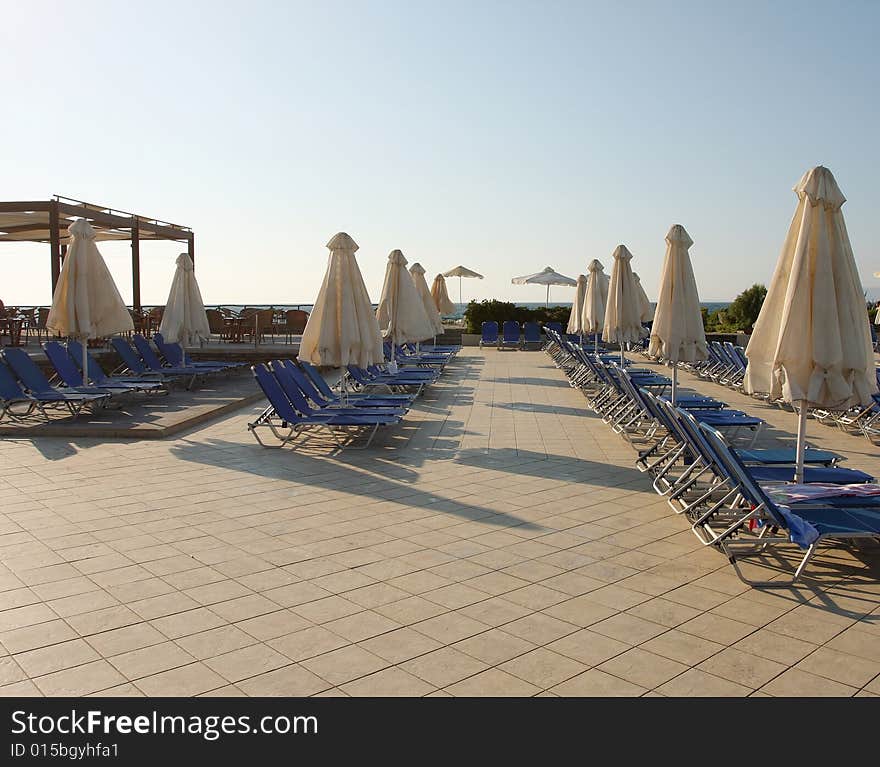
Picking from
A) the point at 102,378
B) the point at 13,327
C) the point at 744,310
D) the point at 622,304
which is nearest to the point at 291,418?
the point at 102,378

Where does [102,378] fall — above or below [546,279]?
below

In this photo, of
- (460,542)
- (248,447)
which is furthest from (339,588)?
(248,447)

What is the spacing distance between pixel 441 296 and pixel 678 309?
1358 cm

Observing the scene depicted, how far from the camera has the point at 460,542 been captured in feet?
15.9

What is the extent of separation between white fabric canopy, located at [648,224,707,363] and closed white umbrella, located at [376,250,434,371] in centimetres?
446

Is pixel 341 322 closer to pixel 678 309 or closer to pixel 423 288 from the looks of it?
pixel 678 309

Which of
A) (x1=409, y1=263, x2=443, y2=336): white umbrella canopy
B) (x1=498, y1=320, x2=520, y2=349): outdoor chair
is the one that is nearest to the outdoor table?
(x1=409, y1=263, x2=443, y2=336): white umbrella canopy

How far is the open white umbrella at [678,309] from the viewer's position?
356 inches

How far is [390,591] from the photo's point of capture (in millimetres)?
3998

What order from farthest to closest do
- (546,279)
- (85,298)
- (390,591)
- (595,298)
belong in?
(546,279), (595,298), (85,298), (390,591)

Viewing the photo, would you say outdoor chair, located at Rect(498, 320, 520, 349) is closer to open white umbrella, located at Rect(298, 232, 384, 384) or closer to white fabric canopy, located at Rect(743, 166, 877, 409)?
open white umbrella, located at Rect(298, 232, 384, 384)

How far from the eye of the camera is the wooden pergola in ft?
52.8

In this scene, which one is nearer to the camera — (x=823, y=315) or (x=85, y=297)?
(x=823, y=315)

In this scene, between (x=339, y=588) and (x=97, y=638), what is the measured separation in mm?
1192
